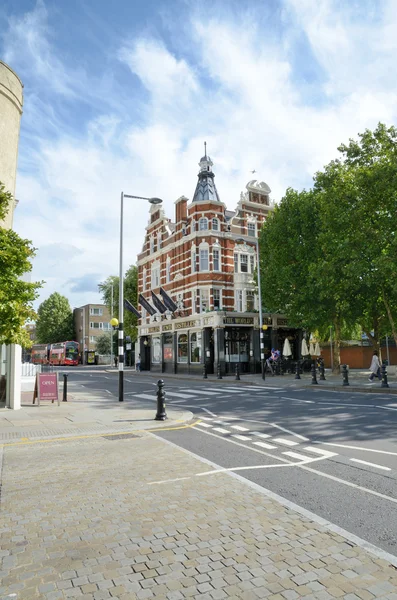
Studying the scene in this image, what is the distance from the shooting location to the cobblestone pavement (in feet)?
9.87

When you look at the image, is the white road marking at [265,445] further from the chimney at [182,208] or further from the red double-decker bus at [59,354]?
the red double-decker bus at [59,354]

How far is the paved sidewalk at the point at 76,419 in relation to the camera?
961 centimetres

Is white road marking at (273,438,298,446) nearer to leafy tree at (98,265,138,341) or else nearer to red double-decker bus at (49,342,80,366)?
leafy tree at (98,265,138,341)

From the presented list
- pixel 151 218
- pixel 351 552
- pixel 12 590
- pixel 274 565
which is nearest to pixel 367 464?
pixel 351 552

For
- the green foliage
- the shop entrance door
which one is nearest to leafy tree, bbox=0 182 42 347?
→ the green foliage

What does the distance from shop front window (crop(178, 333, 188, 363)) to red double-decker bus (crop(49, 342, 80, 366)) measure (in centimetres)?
3011

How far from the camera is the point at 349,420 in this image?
10281 mm

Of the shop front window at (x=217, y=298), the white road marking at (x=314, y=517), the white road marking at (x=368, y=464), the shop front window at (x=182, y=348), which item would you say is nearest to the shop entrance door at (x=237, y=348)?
the shop front window at (x=217, y=298)

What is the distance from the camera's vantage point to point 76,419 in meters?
11.4

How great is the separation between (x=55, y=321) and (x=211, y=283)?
181ft

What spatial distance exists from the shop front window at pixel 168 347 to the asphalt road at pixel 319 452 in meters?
Result: 26.4

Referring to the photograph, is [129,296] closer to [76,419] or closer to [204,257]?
[204,257]

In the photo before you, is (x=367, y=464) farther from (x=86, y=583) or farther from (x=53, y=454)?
(x=53, y=454)

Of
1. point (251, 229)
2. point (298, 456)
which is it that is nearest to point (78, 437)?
point (298, 456)
